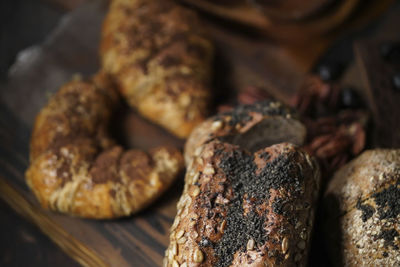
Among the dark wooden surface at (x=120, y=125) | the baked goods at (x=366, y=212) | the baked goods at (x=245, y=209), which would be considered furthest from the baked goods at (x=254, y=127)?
the dark wooden surface at (x=120, y=125)

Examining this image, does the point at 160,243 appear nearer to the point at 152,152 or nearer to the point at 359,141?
the point at 152,152

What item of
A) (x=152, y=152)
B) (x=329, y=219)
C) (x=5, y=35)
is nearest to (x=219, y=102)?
(x=152, y=152)

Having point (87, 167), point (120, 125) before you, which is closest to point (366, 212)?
point (87, 167)

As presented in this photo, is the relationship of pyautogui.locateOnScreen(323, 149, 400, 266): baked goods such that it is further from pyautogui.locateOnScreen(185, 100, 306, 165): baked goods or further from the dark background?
the dark background

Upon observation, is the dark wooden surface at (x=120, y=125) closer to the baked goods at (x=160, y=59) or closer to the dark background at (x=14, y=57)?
the dark background at (x=14, y=57)

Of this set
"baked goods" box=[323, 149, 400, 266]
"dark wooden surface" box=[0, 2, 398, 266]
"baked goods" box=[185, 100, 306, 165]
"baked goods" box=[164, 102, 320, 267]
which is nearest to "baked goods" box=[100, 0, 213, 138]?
"dark wooden surface" box=[0, 2, 398, 266]

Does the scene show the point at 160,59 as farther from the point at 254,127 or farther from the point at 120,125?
the point at 254,127
